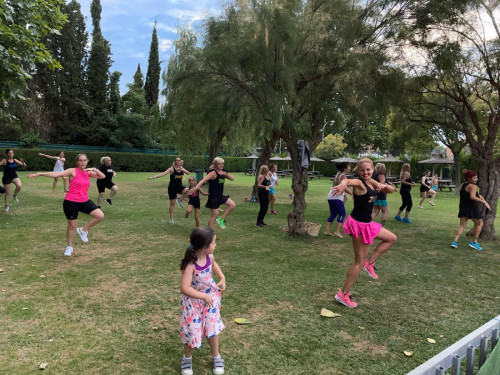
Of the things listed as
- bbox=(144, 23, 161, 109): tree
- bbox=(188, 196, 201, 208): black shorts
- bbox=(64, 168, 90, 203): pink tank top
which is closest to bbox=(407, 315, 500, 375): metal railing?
bbox=(64, 168, 90, 203): pink tank top

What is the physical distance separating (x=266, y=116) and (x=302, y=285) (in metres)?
4.44

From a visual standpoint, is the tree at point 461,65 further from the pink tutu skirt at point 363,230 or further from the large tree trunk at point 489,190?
the pink tutu skirt at point 363,230

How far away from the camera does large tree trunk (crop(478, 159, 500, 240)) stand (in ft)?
28.7

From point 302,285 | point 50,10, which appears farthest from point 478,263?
point 50,10

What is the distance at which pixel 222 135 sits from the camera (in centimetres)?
1786

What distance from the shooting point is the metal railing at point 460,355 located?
198 cm

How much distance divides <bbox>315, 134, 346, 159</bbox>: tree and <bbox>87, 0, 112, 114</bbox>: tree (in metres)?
28.3

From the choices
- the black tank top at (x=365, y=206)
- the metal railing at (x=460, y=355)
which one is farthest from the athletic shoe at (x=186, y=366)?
the black tank top at (x=365, y=206)

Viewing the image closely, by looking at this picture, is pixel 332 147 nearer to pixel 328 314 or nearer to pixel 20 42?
pixel 20 42

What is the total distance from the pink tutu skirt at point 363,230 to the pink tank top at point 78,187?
457cm

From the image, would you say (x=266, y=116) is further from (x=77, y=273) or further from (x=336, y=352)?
(x=336, y=352)

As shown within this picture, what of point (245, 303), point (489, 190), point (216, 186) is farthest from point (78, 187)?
point (489, 190)

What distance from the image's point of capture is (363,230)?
14.3 ft

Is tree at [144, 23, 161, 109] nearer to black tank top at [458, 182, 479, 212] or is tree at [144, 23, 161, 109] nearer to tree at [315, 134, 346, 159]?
tree at [315, 134, 346, 159]
